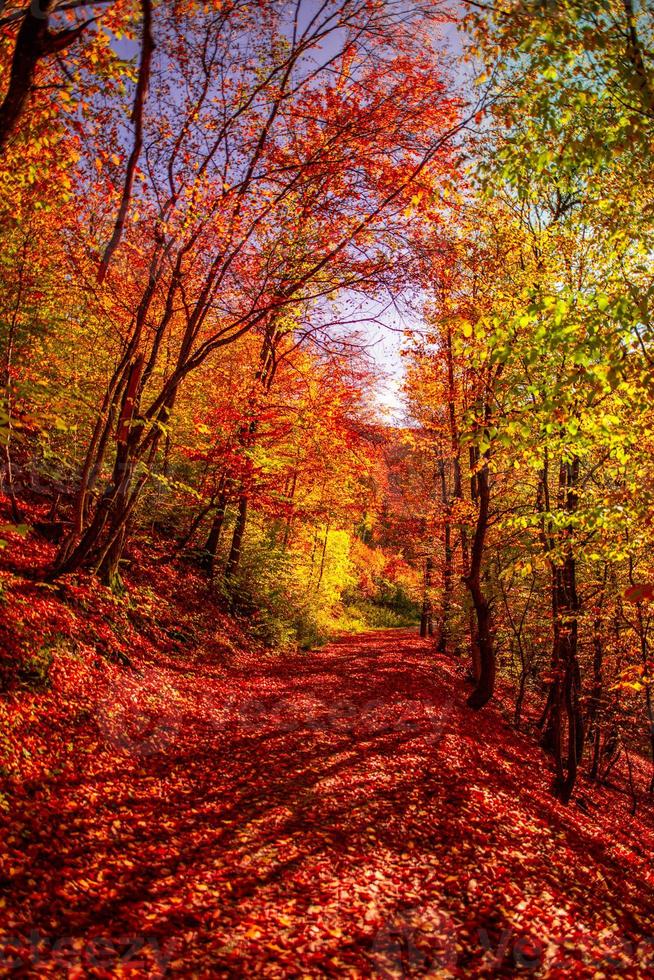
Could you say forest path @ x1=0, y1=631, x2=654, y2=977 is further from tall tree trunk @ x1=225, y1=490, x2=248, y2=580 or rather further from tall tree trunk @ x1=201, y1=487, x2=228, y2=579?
tall tree trunk @ x1=225, y1=490, x2=248, y2=580

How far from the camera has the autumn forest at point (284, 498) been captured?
4.10 meters

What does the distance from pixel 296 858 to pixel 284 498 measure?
957cm

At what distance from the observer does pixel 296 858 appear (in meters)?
4.75

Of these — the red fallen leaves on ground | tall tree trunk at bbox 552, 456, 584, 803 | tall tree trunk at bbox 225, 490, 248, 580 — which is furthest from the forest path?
tall tree trunk at bbox 225, 490, 248, 580

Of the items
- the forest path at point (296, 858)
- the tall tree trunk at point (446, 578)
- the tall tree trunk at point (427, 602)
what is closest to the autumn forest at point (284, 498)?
the forest path at point (296, 858)

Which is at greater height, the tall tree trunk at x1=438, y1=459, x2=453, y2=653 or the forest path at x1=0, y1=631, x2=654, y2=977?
the tall tree trunk at x1=438, y1=459, x2=453, y2=653

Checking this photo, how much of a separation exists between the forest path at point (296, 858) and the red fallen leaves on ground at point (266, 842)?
2 centimetres

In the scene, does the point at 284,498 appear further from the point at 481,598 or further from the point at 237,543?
the point at 481,598

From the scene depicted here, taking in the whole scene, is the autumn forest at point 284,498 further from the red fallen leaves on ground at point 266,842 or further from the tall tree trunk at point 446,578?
the tall tree trunk at point 446,578

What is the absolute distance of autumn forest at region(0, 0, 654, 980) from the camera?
410 centimetres

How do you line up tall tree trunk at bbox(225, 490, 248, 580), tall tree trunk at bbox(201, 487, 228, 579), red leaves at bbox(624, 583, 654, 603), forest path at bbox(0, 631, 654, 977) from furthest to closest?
tall tree trunk at bbox(225, 490, 248, 580) < tall tree trunk at bbox(201, 487, 228, 579) < forest path at bbox(0, 631, 654, 977) < red leaves at bbox(624, 583, 654, 603)

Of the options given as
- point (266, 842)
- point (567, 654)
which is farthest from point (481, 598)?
point (266, 842)

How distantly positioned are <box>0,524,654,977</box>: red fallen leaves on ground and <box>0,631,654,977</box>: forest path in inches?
0.8

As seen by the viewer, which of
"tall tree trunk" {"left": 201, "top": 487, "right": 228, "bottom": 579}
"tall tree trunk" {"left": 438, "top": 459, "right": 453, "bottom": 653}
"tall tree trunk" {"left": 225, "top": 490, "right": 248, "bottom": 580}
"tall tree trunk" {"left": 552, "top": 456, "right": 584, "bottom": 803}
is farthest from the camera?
"tall tree trunk" {"left": 438, "top": 459, "right": 453, "bottom": 653}
